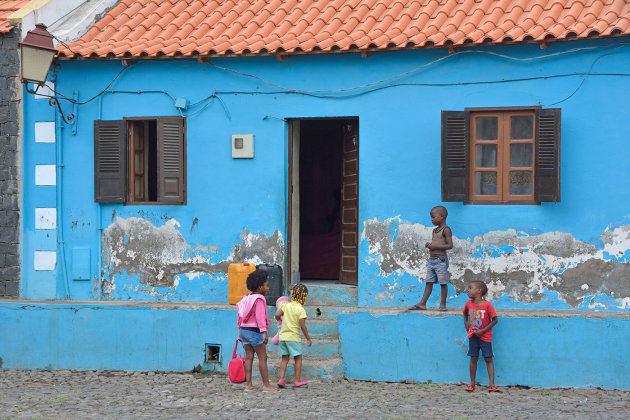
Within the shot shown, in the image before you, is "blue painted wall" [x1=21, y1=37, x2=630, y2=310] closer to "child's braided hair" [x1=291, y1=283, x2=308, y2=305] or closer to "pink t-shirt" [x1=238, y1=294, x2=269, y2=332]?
"child's braided hair" [x1=291, y1=283, x2=308, y2=305]

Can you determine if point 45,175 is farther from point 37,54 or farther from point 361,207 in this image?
point 361,207

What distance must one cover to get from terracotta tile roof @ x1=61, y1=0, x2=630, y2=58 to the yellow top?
3.17m

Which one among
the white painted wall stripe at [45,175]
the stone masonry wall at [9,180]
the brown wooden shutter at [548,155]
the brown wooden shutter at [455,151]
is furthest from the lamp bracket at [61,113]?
the brown wooden shutter at [548,155]

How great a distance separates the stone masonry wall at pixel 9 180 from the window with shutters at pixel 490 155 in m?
5.52

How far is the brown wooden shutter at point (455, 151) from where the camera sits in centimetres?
1060

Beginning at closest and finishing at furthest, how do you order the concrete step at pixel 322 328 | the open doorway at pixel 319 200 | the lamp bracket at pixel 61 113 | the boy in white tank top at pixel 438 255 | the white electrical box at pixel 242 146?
the boy in white tank top at pixel 438 255 < the concrete step at pixel 322 328 < the white electrical box at pixel 242 146 < the lamp bracket at pixel 61 113 < the open doorway at pixel 319 200

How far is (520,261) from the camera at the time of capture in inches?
417

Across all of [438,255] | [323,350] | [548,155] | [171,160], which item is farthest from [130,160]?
[548,155]

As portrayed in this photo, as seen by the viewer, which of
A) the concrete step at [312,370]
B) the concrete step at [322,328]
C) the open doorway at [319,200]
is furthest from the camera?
the open doorway at [319,200]

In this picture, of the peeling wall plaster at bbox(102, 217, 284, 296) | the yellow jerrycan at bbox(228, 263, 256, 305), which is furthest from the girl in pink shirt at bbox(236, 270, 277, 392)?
the peeling wall plaster at bbox(102, 217, 284, 296)

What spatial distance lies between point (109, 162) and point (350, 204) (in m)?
3.17

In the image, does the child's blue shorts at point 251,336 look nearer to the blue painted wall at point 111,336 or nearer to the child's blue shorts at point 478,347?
the blue painted wall at point 111,336

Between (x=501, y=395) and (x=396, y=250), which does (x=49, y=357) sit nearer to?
(x=396, y=250)

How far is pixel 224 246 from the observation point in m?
11.5
